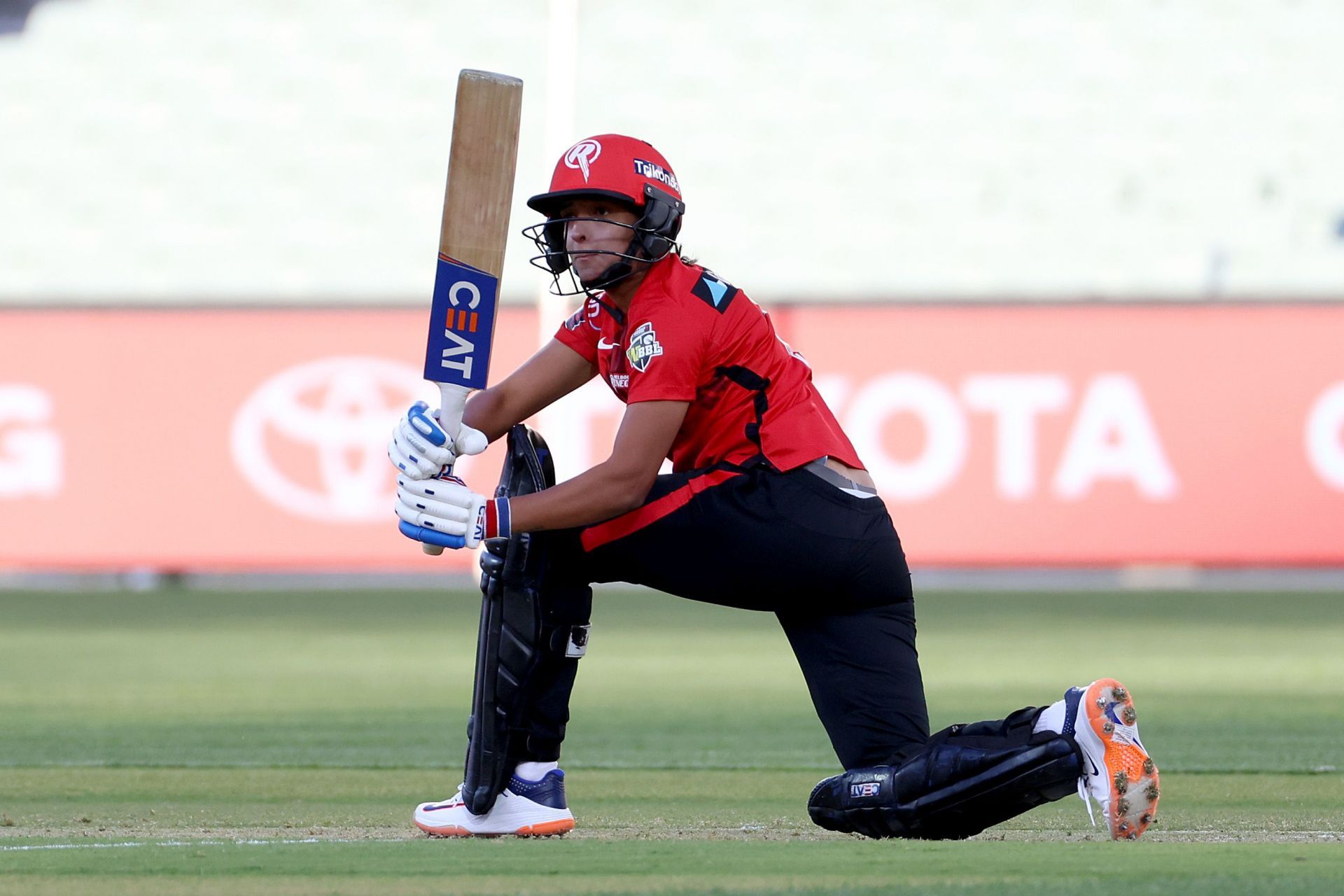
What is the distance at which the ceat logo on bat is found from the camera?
4.34 metres

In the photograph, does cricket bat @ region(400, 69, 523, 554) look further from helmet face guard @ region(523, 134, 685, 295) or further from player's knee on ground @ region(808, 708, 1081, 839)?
player's knee on ground @ region(808, 708, 1081, 839)

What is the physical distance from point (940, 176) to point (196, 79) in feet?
20.9

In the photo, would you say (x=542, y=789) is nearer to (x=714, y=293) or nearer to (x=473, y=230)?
(x=714, y=293)

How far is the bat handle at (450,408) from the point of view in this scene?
4364 millimetres

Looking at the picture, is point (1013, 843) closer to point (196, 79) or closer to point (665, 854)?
point (665, 854)


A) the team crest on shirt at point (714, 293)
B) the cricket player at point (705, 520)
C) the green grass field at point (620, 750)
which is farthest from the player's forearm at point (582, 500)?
the green grass field at point (620, 750)

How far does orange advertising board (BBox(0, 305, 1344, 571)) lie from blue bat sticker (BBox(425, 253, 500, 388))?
24.9 feet

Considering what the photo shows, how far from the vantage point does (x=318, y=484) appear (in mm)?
12508

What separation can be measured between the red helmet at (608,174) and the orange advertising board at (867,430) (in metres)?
7.82

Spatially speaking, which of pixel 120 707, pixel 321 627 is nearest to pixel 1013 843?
pixel 120 707

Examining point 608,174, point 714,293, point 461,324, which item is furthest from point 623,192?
point 461,324

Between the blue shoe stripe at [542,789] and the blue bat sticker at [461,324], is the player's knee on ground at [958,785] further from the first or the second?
the blue bat sticker at [461,324]

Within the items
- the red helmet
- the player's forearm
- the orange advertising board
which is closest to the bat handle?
the player's forearm

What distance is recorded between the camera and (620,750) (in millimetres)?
6164
